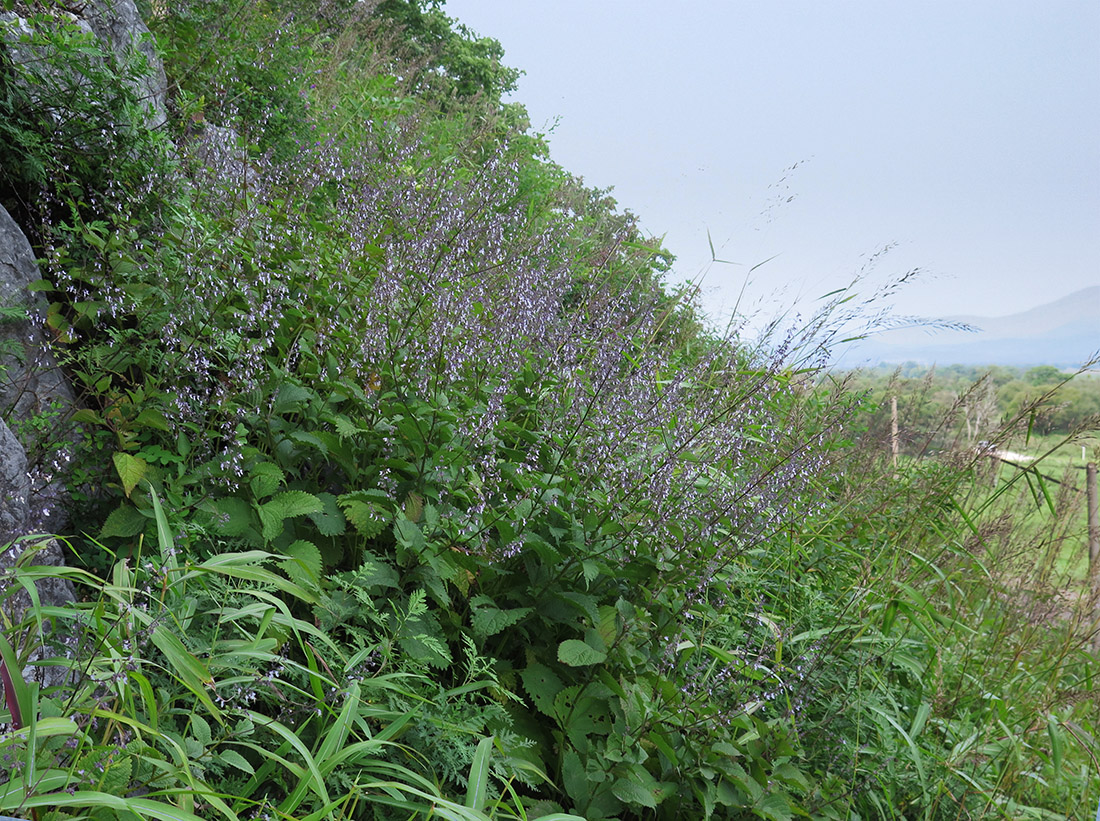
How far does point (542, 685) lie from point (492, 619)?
0.96 feet

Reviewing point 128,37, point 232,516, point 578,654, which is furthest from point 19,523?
point 128,37

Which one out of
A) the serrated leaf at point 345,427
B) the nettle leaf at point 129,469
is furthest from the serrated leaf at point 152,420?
the serrated leaf at point 345,427

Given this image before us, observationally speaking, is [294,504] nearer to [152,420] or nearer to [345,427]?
[345,427]

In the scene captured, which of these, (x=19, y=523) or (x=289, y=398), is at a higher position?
(x=289, y=398)

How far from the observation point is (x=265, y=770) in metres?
1.57

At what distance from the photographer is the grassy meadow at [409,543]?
1646 millimetres

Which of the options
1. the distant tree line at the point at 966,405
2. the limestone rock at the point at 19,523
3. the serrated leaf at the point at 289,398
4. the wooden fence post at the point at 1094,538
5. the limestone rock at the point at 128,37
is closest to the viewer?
the limestone rock at the point at 19,523

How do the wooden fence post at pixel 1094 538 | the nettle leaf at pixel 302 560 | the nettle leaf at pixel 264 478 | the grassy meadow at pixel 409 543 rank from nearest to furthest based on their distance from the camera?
the grassy meadow at pixel 409 543, the nettle leaf at pixel 302 560, the nettle leaf at pixel 264 478, the wooden fence post at pixel 1094 538

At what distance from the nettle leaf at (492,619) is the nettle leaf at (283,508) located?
0.61 meters

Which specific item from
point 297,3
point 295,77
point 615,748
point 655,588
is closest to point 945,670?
point 655,588

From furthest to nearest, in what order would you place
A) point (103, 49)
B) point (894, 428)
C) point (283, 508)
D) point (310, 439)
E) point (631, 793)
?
point (894, 428) < point (103, 49) < point (310, 439) < point (283, 508) < point (631, 793)

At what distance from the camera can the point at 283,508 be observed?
2.19m

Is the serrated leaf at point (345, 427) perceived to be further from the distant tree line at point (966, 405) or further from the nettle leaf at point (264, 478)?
the distant tree line at point (966, 405)

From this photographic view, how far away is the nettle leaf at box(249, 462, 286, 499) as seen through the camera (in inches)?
87.3
